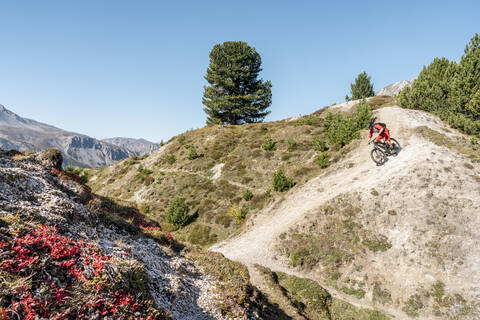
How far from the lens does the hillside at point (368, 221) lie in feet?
59.2

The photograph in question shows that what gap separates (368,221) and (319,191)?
23.3ft

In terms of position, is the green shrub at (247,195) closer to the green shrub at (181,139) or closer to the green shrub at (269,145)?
the green shrub at (269,145)

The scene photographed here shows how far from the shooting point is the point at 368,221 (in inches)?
915

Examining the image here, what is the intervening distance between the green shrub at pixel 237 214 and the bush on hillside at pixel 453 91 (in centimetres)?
3131

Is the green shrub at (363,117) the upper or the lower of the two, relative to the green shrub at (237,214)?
upper

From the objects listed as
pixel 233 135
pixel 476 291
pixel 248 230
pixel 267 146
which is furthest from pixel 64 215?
pixel 233 135

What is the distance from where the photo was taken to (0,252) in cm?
648

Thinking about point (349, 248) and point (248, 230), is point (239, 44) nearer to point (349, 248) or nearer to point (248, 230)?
point (248, 230)

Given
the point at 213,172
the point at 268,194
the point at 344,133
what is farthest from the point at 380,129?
the point at 213,172

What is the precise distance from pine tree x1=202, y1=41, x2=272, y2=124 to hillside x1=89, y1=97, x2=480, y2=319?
29527mm

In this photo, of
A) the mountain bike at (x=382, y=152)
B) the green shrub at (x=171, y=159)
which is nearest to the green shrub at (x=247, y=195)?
the mountain bike at (x=382, y=152)

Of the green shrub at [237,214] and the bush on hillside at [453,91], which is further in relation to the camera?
the green shrub at [237,214]

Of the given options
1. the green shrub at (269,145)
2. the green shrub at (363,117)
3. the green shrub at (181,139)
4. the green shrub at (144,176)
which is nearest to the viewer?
the green shrub at (363,117)

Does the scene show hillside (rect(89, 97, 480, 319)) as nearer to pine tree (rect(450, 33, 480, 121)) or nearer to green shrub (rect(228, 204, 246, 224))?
green shrub (rect(228, 204, 246, 224))
